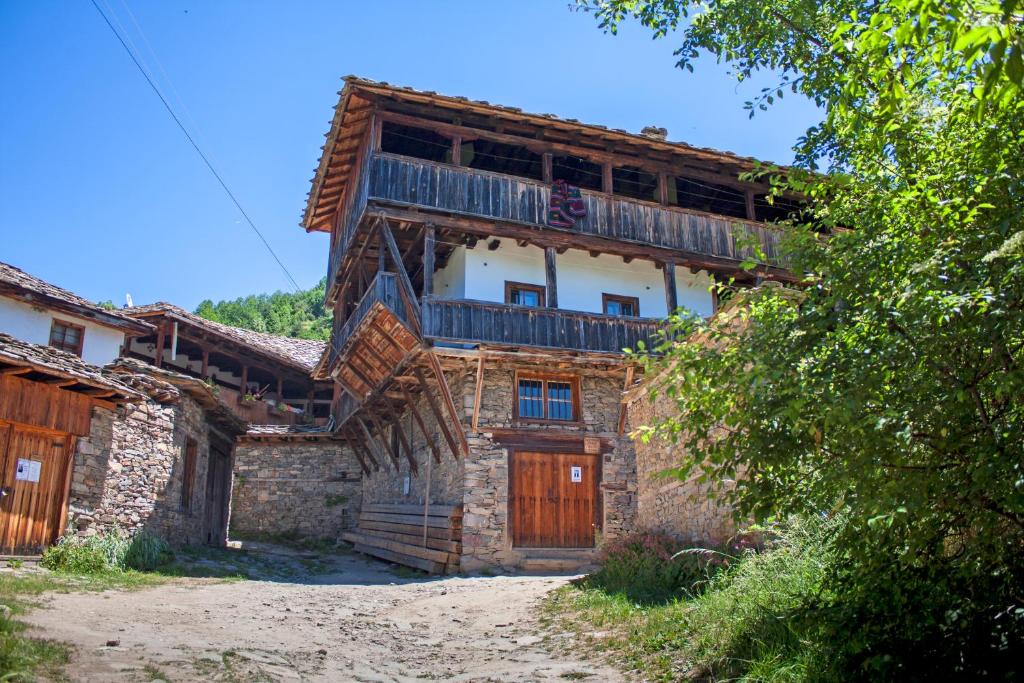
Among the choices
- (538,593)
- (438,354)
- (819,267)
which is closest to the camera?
(819,267)

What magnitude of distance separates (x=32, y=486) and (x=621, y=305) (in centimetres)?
1112

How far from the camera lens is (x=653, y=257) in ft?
54.3

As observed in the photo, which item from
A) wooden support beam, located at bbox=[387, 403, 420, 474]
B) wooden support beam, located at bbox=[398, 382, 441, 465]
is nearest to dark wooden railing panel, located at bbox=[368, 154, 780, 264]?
wooden support beam, located at bbox=[398, 382, 441, 465]

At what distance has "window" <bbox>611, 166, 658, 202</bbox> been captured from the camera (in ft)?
59.2

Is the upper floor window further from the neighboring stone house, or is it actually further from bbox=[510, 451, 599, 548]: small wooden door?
bbox=[510, 451, 599, 548]: small wooden door

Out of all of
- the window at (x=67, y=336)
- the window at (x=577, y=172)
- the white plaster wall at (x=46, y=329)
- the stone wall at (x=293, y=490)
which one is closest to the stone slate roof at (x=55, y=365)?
the white plaster wall at (x=46, y=329)

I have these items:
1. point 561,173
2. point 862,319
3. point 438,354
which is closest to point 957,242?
point 862,319

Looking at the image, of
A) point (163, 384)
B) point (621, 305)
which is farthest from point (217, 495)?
point (621, 305)

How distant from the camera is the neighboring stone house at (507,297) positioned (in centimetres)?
1460

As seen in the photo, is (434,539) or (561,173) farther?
(561,173)

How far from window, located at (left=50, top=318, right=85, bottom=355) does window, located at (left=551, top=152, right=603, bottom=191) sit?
10791 millimetres

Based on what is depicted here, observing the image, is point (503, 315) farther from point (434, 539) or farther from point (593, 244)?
point (434, 539)

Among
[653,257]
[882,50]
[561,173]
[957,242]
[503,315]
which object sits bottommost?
[957,242]

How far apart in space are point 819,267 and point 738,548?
3.88m
